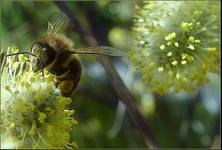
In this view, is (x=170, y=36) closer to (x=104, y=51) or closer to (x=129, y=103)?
(x=129, y=103)

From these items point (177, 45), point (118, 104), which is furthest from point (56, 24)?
point (118, 104)

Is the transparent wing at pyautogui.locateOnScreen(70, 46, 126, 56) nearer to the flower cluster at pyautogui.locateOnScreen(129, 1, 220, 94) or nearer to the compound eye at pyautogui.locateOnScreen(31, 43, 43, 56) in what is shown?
the compound eye at pyautogui.locateOnScreen(31, 43, 43, 56)

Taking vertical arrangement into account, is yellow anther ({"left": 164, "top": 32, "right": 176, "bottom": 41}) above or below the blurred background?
above

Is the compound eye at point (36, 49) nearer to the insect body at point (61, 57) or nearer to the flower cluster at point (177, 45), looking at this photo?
the insect body at point (61, 57)

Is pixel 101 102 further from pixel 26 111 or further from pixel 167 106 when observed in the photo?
pixel 26 111

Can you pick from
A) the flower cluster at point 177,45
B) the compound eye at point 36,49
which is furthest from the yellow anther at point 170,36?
the compound eye at point 36,49

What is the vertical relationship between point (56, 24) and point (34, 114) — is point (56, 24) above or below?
above

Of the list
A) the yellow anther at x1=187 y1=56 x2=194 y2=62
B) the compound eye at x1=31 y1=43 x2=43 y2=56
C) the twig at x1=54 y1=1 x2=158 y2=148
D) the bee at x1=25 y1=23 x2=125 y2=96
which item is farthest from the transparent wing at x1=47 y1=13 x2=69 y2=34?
the yellow anther at x1=187 y1=56 x2=194 y2=62
